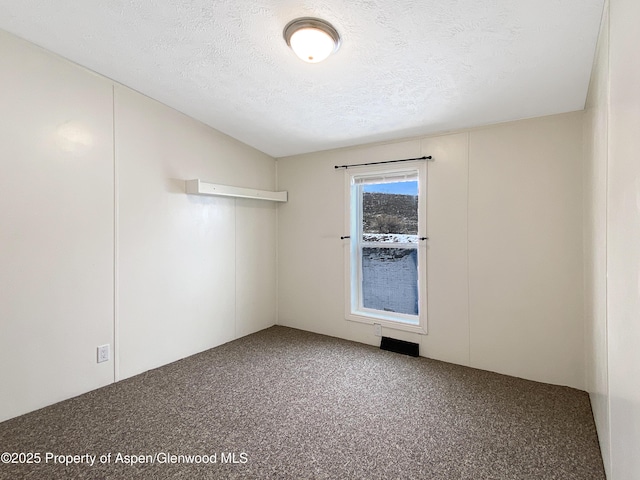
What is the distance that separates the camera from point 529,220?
8.22ft

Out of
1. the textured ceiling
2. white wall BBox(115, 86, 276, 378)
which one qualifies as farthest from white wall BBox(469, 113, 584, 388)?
white wall BBox(115, 86, 276, 378)

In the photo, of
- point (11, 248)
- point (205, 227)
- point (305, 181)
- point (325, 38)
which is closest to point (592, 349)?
point (325, 38)

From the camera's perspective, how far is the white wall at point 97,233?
81.9 inches

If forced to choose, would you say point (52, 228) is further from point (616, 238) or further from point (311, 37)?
point (616, 238)

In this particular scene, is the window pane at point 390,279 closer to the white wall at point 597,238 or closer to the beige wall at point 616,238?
the white wall at point 597,238

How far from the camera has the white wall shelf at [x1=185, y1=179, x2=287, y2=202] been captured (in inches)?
117

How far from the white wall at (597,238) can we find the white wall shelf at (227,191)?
2848 mm

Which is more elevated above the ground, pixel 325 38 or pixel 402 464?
pixel 325 38

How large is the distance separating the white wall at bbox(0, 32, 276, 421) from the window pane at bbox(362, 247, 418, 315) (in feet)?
5.01

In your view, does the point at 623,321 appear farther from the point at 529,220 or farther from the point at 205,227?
the point at 205,227

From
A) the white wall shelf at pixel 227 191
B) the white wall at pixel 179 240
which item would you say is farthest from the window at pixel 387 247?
the white wall at pixel 179 240

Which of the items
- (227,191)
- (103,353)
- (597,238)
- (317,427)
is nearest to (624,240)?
(597,238)

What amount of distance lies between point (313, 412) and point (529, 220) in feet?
7.17

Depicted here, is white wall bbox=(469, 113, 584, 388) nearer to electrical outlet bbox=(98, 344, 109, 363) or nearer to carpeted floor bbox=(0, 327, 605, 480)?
carpeted floor bbox=(0, 327, 605, 480)
